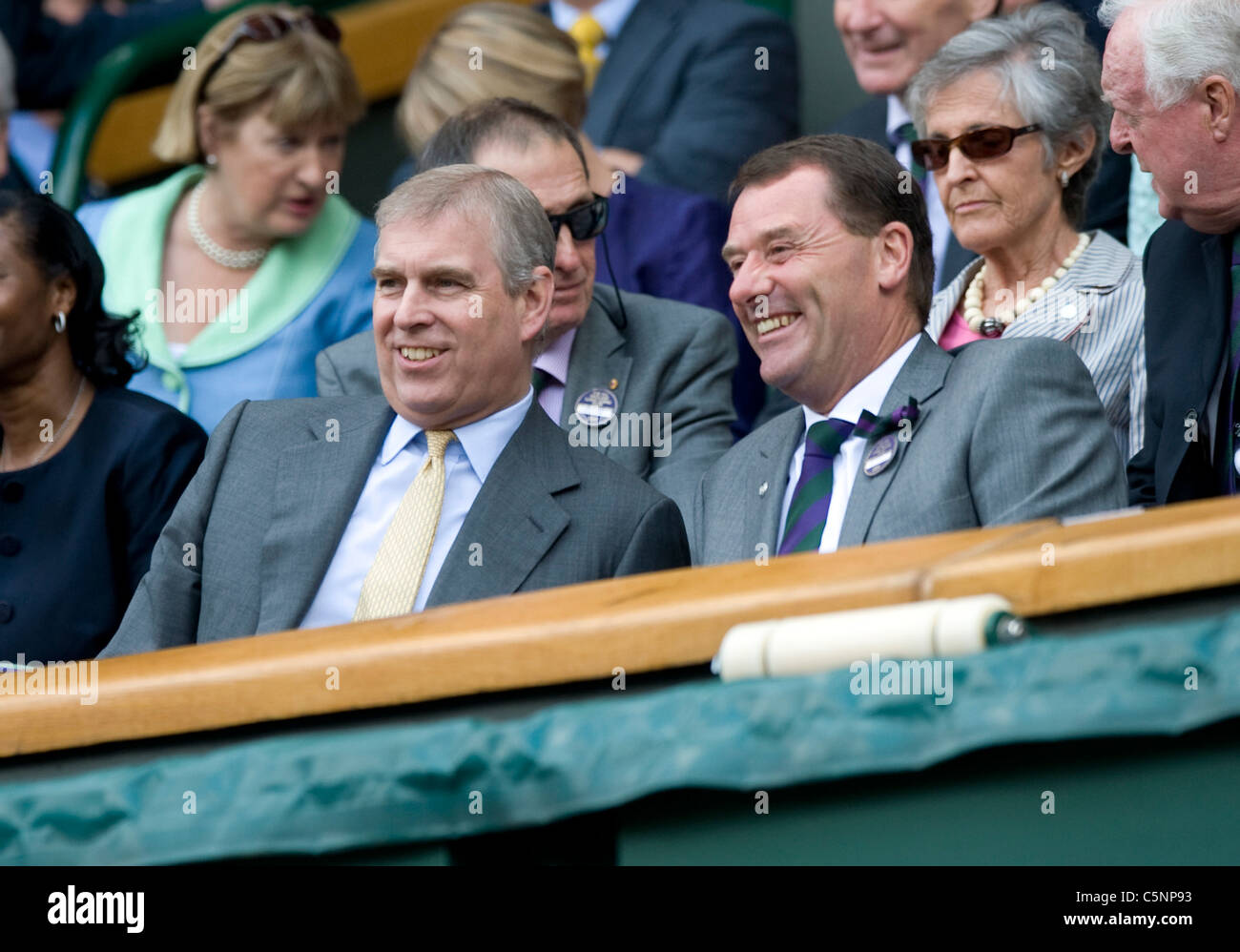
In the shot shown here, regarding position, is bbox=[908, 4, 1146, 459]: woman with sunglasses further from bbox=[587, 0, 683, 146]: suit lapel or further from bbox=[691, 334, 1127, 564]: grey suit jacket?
bbox=[587, 0, 683, 146]: suit lapel

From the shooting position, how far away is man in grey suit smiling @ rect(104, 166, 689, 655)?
8.41 ft

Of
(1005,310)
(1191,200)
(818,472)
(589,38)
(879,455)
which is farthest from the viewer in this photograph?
(589,38)

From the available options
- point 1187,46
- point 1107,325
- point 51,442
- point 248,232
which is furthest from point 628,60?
point 1187,46

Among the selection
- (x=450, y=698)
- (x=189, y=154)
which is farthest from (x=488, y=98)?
(x=450, y=698)

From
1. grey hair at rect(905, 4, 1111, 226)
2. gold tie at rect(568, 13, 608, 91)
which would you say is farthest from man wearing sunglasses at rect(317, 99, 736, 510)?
gold tie at rect(568, 13, 608, 91)

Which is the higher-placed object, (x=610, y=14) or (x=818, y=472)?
(x=610, y=14)

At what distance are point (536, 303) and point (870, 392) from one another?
1.73 feet

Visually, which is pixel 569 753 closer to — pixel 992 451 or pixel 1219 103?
pixel 992 451

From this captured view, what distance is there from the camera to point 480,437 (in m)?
2.72

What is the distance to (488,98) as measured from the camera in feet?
12.3

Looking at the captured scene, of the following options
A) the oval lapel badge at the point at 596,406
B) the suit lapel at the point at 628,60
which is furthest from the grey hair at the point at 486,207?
the suit lapel at the point at 628,60

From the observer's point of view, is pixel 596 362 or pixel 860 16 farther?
pixel 860 16

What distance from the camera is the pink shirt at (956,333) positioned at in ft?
10.9

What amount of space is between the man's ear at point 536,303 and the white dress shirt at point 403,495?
94mm
